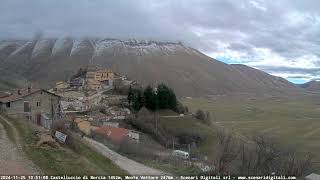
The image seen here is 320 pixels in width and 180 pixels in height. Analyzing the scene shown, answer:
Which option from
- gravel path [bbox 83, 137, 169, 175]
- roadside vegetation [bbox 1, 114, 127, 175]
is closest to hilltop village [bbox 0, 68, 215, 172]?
roadside vegetation [bbox 1, 114, 127, 175]

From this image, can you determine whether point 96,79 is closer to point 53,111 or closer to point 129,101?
point 129,101

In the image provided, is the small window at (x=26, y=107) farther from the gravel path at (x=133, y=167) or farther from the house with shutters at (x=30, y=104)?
the gravel path at (x=133, y=167)

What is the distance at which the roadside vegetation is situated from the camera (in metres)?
18.6

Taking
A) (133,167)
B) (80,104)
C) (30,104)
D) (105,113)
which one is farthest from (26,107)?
(133,167)

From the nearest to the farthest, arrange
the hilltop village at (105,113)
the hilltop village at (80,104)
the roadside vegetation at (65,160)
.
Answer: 1. the roadside vegetation at (65,160)
2. the hilltop village at (105,113)
3. the hilltop village at (80,104)

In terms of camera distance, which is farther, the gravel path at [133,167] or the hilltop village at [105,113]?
the hilltop village at [105,113]

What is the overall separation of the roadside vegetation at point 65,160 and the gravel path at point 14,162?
1.06ft

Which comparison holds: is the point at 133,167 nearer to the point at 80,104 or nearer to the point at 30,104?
the point at 30,104

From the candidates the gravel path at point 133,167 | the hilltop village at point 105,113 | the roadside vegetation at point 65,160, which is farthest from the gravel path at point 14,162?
the gravel path at point 133,167

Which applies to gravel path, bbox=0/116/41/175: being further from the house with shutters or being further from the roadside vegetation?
the house with shutters

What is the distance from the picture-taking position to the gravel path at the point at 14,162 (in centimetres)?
1699

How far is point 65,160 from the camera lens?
20594mm

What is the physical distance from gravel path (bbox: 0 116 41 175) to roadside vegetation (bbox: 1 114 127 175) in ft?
1.06

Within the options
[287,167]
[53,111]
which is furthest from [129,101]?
[287,167]
